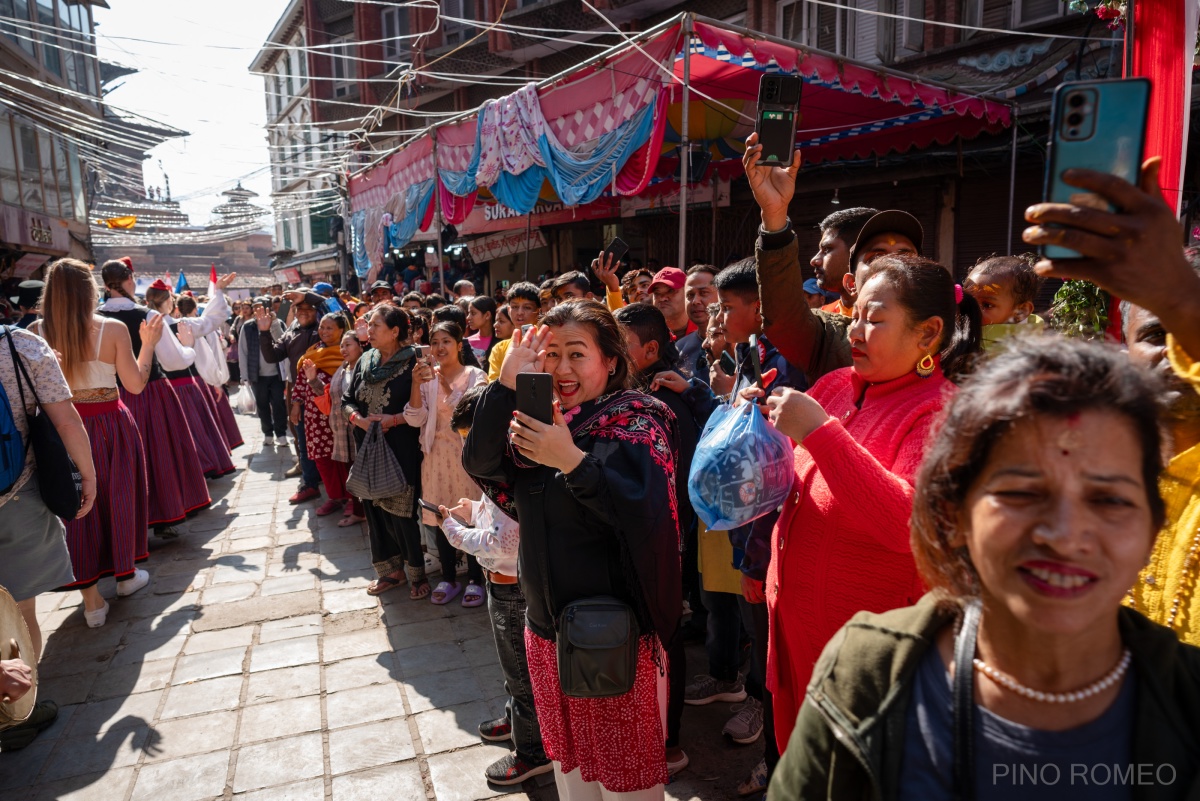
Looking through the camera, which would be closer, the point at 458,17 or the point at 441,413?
the point at 441,413

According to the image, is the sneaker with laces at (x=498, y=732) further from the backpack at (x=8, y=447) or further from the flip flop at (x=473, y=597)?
the backpack at (x=8, y=447)

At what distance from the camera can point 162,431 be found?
5.70 m

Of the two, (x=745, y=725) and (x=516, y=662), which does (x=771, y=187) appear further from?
(x=745, y=725)

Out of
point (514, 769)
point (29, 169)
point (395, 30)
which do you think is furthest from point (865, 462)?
point (395, 30)

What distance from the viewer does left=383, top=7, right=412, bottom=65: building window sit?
67.5ft

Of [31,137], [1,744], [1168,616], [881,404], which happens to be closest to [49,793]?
[1,744]

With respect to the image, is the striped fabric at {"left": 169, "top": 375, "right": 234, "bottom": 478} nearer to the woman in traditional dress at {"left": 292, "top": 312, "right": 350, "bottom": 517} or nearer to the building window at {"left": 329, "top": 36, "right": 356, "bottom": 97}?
the woman in traditional dress at {"left": 292, "top": 312, "right": 350, "bottom": 517}

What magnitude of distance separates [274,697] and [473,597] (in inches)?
51.2

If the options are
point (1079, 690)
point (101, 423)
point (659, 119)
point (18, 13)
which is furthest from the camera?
point (18, 13)

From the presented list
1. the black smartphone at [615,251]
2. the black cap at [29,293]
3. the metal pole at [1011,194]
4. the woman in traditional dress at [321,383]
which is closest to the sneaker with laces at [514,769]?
the black smartphone at [615,251]

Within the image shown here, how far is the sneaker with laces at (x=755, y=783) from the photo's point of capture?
8.88 ft

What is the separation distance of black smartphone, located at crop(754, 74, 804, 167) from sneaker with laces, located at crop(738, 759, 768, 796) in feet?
7.16

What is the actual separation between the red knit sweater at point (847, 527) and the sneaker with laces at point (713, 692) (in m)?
1.41

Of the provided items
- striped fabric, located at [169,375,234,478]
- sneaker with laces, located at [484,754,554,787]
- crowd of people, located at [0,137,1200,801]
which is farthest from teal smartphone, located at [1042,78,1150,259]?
striped fabric, located at [169,375,234,478]
